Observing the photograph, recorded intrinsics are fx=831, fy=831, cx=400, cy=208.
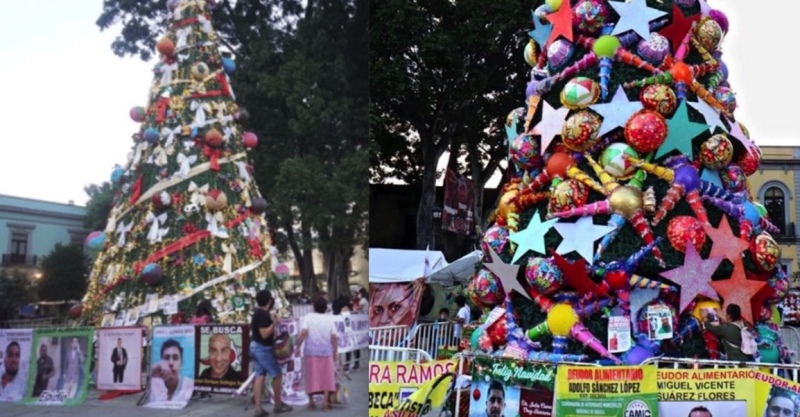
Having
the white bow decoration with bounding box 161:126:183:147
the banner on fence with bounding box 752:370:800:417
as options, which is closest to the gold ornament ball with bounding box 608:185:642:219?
the banner on fence with bounding box 752:370:800:417

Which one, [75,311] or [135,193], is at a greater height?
[135,193]

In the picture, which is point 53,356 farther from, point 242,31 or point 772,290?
point 772,290

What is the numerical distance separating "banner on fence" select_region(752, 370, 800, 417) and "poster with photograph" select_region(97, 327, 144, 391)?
4052mm

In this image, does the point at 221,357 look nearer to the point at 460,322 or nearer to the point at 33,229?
the point at 33,229

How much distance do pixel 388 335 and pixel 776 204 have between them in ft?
106

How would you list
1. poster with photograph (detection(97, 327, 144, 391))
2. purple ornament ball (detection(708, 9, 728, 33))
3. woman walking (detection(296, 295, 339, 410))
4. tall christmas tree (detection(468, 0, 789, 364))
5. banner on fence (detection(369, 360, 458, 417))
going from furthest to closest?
1. purple ornament ball (detection(708, 9, 728, 33))
2. tall christmas tree (detection(468, 0, 789, 364))
3. banner on fence (detection(369, 360, 458, 417))
4. poster with photograph (detection(97, 327, 144, 391))
5. woman walking (detection(296, 295, 339, 410))

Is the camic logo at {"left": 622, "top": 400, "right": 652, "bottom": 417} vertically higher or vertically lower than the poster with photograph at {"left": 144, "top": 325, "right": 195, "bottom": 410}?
lower

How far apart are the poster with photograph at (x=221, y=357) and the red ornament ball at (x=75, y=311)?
95 centimetres

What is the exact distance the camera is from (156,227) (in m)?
5.55

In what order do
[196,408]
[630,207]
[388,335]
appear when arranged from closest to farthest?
[196,408] → [630,207] → [388,335]

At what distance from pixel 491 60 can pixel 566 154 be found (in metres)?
12.4

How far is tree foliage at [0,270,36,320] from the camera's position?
552 cm

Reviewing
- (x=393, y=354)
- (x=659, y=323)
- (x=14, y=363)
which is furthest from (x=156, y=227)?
(x=659, y=323)

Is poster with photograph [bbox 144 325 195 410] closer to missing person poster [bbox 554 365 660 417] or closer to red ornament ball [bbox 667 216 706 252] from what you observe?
missing person poster [bbox 554 365 660 417]
